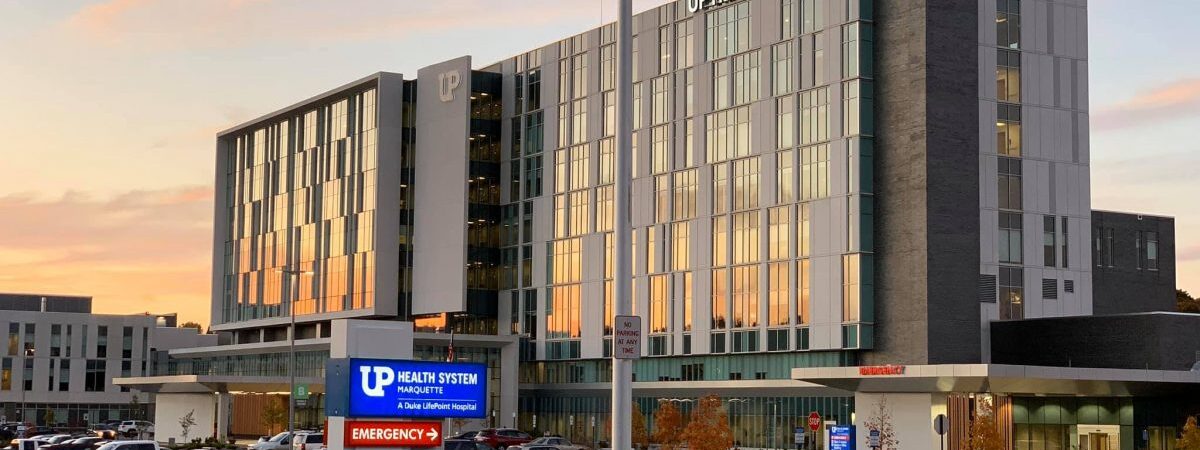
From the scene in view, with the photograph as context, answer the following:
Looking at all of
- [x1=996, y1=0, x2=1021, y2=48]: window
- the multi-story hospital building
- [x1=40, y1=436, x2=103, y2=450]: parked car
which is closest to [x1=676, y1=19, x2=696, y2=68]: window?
the multi-story hospital building

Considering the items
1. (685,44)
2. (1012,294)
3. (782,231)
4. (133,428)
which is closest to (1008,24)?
(1012,294)

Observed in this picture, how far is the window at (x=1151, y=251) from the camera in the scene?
333ft

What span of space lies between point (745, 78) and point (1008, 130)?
17468 mm

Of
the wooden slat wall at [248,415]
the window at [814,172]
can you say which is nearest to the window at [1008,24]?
the window at [814,172]

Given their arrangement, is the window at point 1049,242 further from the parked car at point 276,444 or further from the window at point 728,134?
the parked car at point 276,444

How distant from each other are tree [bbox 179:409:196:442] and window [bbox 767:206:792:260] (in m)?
57.2

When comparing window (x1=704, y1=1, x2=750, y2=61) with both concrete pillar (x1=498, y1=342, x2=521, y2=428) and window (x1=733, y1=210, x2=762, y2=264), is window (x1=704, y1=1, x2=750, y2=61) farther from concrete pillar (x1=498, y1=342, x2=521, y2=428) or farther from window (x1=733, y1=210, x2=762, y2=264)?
concrete pillar (x1=498, y1=342, x2=521, y2=428)

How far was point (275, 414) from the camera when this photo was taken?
5153 inches

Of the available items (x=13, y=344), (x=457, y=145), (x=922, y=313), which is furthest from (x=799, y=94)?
(x=13, y=344)

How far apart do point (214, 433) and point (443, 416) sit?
93259 millimetres

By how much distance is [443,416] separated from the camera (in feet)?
132

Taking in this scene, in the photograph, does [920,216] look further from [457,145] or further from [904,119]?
[457,145]

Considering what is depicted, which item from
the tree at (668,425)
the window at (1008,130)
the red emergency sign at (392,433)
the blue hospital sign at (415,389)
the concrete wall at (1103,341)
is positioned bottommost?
the tree at (668,425)

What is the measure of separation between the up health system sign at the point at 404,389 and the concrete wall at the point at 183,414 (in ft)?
312
